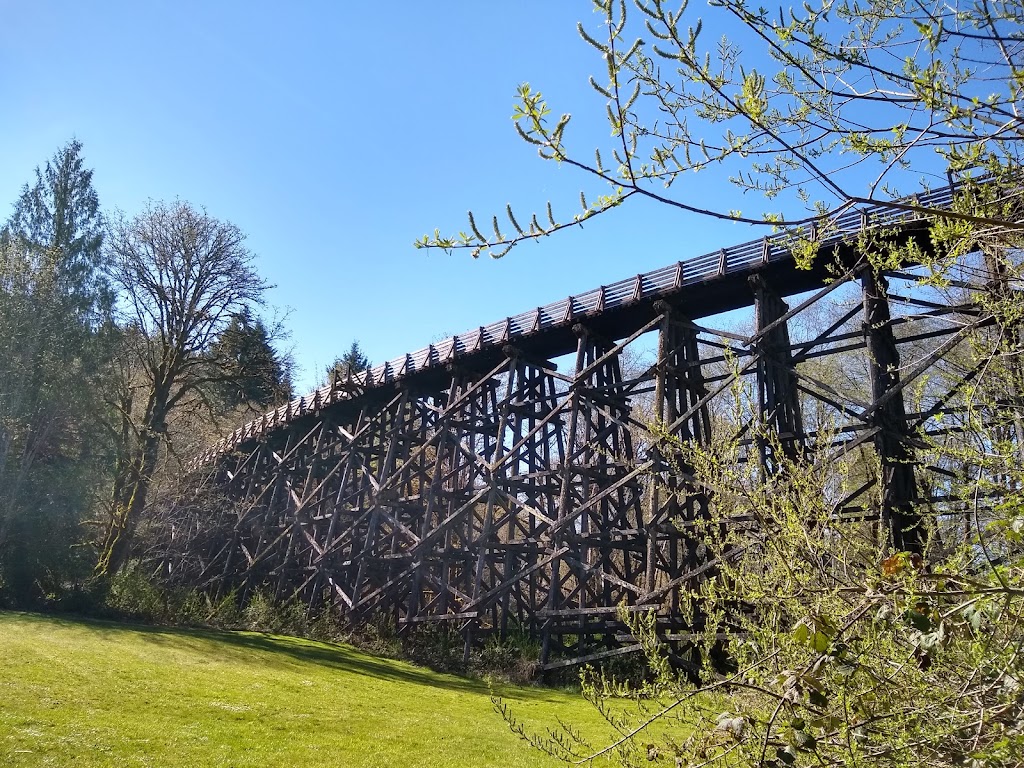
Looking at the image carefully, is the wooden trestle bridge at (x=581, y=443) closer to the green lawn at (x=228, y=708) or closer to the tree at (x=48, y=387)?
the green lawn at (x=228, y=708)

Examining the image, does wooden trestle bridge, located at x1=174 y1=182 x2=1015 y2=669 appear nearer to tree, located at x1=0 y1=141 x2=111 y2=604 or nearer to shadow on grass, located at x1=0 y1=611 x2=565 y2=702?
shadow on grass, located at x1=0 y1=611 x2=565 y2=702

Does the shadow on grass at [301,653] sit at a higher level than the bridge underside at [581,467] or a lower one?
lower

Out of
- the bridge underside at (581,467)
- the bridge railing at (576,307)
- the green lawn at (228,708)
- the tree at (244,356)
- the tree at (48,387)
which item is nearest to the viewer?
the green lawn at (228,708)

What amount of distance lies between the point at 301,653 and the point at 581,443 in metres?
6.13

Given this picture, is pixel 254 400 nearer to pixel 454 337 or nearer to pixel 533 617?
pixel 454 337

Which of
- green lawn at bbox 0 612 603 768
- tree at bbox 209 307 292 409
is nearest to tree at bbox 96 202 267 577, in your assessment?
tree at bbox 209 307 292 409

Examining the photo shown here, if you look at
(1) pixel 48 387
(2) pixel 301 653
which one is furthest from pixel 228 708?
(1) pixel 48 387

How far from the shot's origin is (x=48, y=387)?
51.4ft

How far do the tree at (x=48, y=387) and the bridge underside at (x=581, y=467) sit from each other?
410 cm

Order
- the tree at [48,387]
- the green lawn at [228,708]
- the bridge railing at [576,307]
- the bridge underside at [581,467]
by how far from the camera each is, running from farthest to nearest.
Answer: the tree at [48,387] → the bridge railing at [576,307] → the bridge underside at [581,467] → the green lawn at [228,708]

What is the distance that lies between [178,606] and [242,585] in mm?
4871

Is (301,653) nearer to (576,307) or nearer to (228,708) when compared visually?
(228,708)

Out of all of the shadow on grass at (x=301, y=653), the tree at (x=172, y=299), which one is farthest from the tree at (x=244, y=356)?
the shadow on grass at (x=301, y=653)

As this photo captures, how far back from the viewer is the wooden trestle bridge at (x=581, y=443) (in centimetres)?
848
